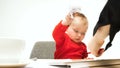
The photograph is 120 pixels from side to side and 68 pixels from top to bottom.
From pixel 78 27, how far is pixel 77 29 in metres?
0.03

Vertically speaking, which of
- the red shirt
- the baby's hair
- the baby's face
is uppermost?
the baby's hair

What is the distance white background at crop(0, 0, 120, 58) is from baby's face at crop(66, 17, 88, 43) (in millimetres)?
61

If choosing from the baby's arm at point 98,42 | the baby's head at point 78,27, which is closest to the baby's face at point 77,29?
the baby's head at point 78,27

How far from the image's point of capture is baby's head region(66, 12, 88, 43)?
234 cm

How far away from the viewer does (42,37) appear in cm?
234

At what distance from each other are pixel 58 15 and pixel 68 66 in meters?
1.85

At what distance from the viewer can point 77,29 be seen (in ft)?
7.75

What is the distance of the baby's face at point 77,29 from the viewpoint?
2.34 metres

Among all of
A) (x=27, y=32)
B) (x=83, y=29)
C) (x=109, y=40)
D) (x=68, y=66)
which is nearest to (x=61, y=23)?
(x=83, y=29)

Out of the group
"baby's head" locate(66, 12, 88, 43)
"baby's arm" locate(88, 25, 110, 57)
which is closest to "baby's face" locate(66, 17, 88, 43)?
"baby's head" locate(66, 12, 88, 43)

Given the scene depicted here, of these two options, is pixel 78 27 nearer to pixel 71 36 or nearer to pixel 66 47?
pixel 71 36

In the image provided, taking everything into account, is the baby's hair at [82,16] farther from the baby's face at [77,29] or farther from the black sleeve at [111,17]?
the black sleeve at [111,17]

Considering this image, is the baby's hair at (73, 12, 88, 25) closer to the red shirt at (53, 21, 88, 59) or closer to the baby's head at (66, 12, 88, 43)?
the baby's head at (66, 12, 88, 43)

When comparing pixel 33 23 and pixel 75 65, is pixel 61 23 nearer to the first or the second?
pixel 33 23
